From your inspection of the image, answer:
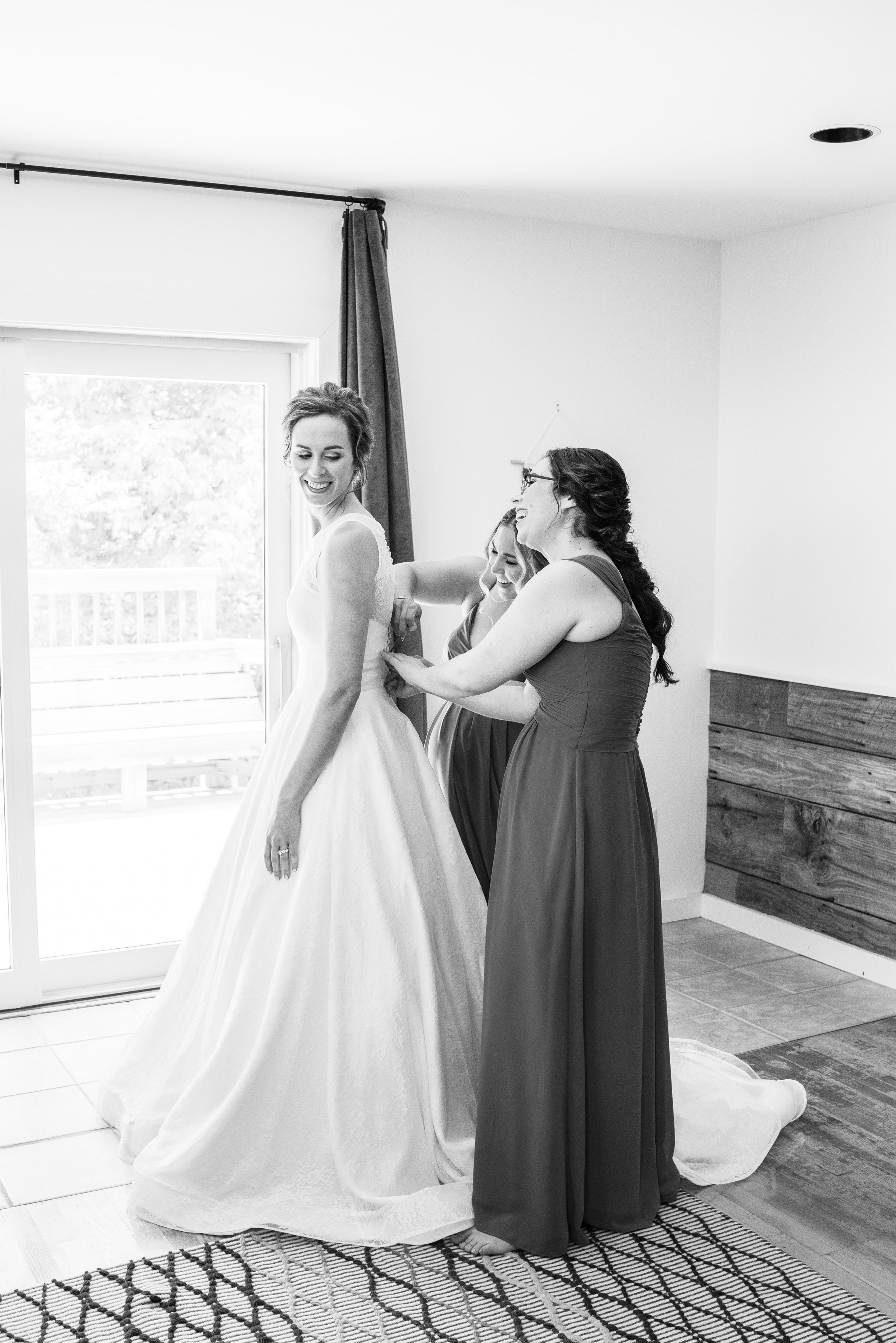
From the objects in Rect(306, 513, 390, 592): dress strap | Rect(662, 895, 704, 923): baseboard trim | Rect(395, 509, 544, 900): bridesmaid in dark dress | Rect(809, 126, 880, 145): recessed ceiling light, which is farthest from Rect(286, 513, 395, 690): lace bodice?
Rect(662, 895, 704, 923): baseboard trim

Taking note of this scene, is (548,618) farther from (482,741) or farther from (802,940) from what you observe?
(802,940)

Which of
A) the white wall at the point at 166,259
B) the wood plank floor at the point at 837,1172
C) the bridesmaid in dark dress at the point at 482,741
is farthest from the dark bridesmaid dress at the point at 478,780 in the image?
the white wall at the point at 166,259

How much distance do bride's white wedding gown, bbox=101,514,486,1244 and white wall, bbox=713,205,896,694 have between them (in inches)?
86.3

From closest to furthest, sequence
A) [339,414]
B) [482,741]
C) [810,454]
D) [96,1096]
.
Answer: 1. [339,414]
2. [482,741]
3. [96,1096]
4. [810,454]

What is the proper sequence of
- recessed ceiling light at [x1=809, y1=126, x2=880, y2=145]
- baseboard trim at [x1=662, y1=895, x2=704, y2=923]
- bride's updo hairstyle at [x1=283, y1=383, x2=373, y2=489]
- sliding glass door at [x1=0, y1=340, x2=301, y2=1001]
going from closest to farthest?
bride's updo hairstyle at [x1=283, y1=383, x2=373, y2=489] → recessed ceiling light at [x1=809, y1=126, x2=880, y2=145] → sliding glass door at [x1=0, y1=340, x2=301, y2=1001] → baseboard trim at [x1=662, y1=895, x2=704, y2=923]

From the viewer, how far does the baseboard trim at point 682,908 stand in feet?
16.6

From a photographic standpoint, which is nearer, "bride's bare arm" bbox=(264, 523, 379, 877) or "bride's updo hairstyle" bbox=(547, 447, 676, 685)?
"bride's updo hairstyle" bbox=(547, 447, 676, 685)

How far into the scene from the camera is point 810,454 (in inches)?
180

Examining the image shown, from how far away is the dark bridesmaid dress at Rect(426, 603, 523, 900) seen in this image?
10.1 feet

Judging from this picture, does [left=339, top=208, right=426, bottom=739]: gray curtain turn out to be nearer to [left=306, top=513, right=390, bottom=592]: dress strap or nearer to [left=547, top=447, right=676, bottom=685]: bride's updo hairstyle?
[left=306, top=513, right=390, bottom=592]: dress strap

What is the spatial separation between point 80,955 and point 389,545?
1.72 metres

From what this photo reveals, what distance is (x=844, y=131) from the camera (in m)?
3.48

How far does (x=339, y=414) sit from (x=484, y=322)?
71.4 inches

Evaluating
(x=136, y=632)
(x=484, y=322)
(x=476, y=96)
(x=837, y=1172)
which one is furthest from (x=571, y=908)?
(x=484, y=322)
